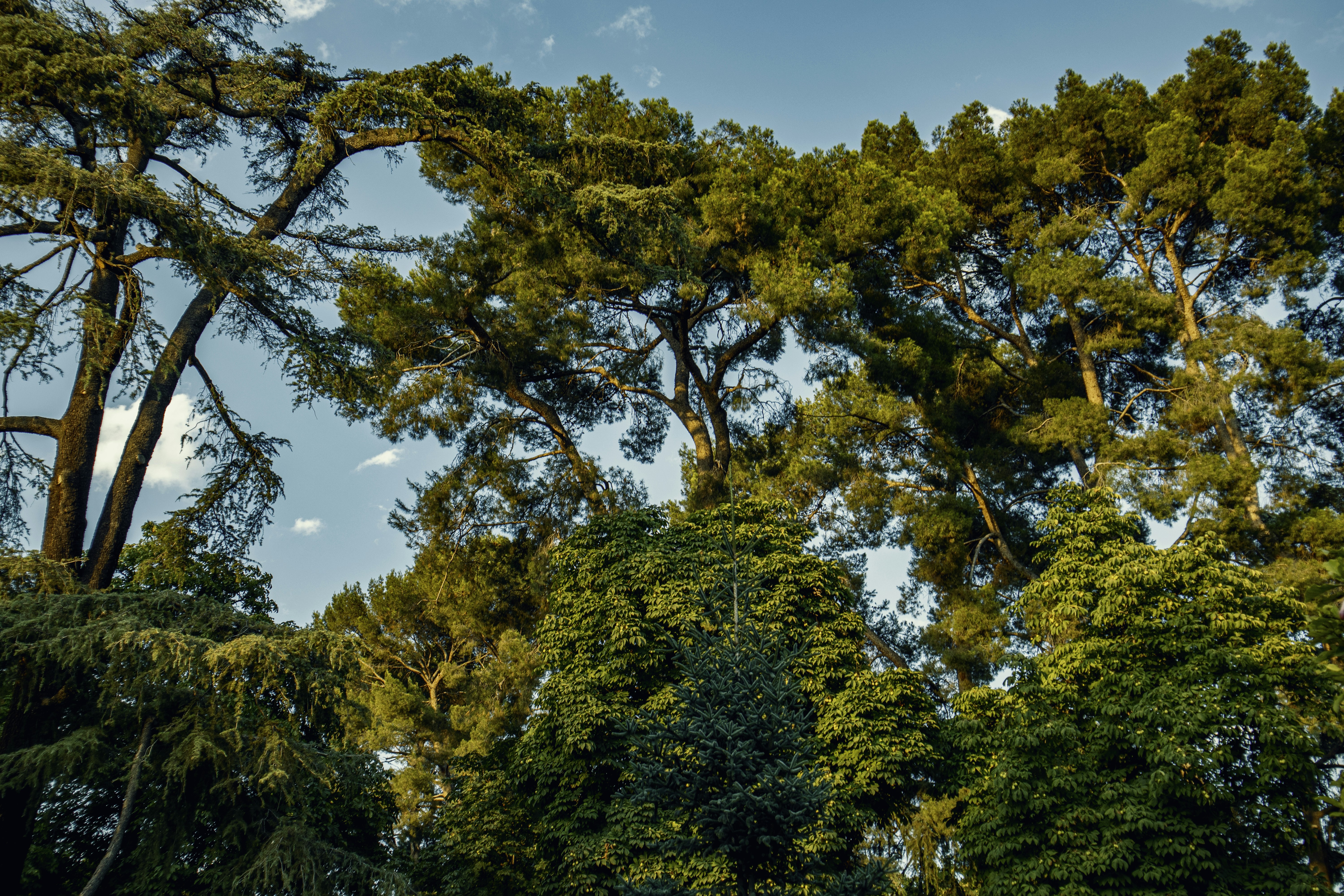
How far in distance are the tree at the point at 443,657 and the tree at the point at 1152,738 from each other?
10316mm

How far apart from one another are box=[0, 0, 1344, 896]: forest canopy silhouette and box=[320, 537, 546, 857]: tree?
0.63ft

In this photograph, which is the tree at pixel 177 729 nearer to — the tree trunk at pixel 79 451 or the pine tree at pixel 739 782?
the tree trunk at pixel 79 451

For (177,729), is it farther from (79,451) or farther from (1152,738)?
(1152,738)

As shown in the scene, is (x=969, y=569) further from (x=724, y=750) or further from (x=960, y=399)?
(x=724, y=750)

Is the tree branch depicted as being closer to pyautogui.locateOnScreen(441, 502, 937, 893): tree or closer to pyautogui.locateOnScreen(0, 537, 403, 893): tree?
pyautogui.locateOnScreen(0, 537, 403, 893): tree

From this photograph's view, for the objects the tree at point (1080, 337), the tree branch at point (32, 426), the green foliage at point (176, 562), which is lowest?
the green foliage at point (176, 562)

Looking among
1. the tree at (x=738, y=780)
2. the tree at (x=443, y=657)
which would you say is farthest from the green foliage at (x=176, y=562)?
the tree at (x=443, y=657)

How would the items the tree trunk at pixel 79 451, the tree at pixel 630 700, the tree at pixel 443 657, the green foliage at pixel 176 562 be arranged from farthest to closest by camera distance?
1. the tree at pixel 443 657
2. the tree at pixel 630 700
3. the green foliage at pixel 176 562
4. the tree trunk at pixel 79 451

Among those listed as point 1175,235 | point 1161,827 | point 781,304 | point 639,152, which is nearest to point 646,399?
point 781,304

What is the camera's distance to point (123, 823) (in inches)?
248

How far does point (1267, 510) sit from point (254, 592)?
19184 mm

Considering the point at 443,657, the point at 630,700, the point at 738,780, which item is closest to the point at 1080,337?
the point at 630,700

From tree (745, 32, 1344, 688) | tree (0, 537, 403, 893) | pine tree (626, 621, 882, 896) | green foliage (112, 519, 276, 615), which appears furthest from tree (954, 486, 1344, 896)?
green foliage (112, 519, 276, 615)

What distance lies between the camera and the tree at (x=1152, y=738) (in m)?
10.2
